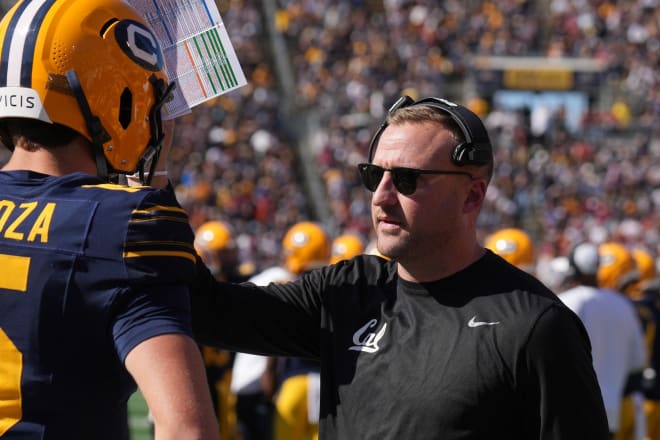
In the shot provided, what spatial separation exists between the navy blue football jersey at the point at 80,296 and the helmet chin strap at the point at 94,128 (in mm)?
131

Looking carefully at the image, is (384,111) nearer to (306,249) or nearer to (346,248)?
(346,248)

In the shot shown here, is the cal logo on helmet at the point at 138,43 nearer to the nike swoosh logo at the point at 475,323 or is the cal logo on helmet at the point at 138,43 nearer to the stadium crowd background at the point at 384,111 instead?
the nike swoosh logo at the point at 475,323

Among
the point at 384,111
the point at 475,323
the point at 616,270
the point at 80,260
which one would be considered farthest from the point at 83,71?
the point at 384,111

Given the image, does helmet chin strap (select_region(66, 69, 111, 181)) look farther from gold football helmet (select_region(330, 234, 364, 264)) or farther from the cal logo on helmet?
gold football helmet (select_region(330, 234, 364, 264))

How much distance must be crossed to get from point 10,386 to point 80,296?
8.2 inches

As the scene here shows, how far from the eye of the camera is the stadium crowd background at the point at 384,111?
21.9 meters

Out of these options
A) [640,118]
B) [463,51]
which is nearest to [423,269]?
[640,118]

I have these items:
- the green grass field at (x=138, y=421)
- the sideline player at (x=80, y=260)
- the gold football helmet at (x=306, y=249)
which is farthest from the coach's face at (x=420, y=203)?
the green grass field at (x=138, y=421)

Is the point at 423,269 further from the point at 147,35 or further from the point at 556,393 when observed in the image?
the point at 147,35

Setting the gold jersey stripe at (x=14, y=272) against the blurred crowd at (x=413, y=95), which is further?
the blurred crowd at (x=413, y=95)

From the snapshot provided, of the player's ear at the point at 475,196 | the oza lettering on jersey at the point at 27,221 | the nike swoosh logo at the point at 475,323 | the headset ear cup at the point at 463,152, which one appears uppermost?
the oza lettering on jersey at the point at 27,221

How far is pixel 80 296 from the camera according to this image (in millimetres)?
1943

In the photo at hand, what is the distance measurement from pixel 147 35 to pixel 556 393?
3.72ft

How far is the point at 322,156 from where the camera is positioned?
23938mm
